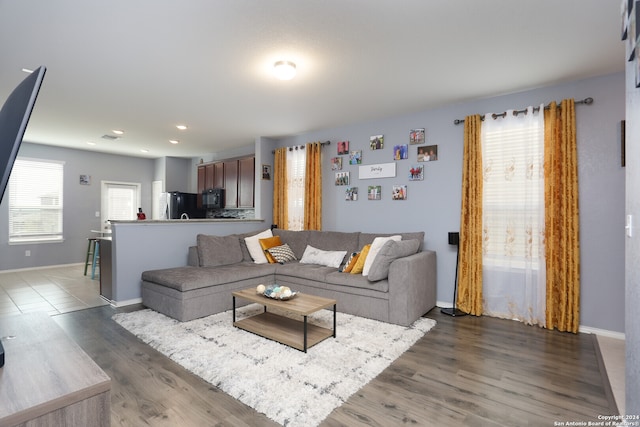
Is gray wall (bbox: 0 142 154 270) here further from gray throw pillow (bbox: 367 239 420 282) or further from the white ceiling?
gray throw pillow (bbox: 367 239 420 282)

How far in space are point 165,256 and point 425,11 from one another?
161 inches

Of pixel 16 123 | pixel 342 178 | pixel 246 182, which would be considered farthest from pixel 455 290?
pixel 16 123

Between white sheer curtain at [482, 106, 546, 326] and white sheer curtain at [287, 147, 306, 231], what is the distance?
2.78 m

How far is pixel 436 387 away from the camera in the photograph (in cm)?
220

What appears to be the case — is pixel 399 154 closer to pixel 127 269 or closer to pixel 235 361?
pixel 235 361

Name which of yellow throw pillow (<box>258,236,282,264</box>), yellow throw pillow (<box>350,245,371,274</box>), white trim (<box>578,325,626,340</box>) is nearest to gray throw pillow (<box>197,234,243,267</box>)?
yellow throw pillow (<box>258,236,282,264</box>)

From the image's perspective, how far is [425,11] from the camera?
7.18ft

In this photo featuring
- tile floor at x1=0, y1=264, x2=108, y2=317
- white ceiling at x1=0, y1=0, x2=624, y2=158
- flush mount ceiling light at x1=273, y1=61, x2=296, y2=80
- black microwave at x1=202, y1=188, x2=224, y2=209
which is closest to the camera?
white ceiling at x1=0, y1=0, x2=624, y2=158

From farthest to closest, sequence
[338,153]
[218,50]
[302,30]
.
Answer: [338,153], [218,50], [302,30]

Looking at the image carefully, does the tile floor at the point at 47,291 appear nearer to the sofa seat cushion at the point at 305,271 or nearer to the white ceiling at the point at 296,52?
the sofa seat cushion at the point at 305,271

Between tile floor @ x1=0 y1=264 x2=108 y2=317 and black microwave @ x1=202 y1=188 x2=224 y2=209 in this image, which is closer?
tile floor @ x1=0 y1=264 x2=108 y2=317

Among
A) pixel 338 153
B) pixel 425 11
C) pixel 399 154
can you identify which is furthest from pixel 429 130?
pixel 425 11

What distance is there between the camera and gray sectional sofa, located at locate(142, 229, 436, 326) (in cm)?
337

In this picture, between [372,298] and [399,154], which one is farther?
[399,154]
